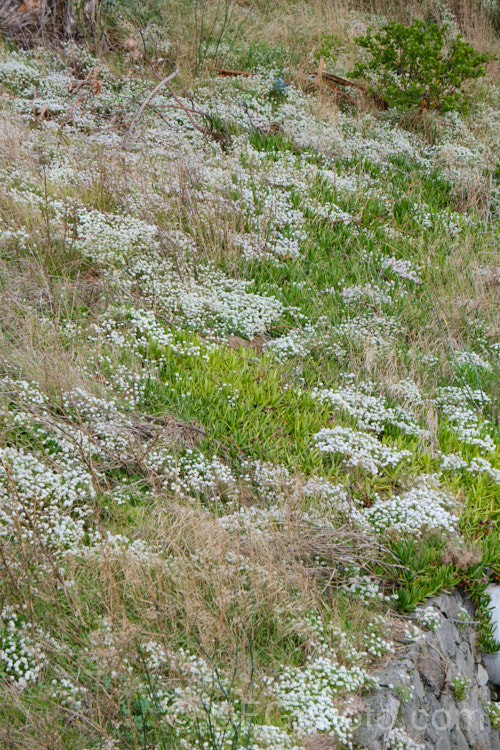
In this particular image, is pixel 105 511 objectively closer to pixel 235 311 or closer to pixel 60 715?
pixel 60 715

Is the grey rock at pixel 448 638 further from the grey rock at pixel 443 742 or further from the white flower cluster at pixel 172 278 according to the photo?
the white flower cluster at pixel 172 278

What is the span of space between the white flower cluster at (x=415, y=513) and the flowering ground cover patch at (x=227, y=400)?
2 cm

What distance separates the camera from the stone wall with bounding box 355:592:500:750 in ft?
8.54

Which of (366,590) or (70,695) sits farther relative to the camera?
(366,590)

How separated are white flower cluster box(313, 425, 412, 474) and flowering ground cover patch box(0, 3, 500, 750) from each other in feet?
0.06

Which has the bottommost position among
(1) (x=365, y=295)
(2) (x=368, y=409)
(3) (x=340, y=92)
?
(2) (x=368, y=409)

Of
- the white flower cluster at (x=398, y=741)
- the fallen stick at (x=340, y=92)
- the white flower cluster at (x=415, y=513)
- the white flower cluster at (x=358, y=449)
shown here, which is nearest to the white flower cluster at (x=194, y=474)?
the white flower cluster at (x=358, y=449)

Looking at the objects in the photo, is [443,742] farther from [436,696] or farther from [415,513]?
[415,513]

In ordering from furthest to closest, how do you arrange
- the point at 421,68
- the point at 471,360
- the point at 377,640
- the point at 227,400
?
the point at 421,68 < the point at 471,360 < the point at 227,400 < the point at 377,640

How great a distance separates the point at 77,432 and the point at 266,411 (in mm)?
1234

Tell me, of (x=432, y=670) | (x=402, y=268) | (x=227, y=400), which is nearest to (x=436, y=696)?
(x=432, y=670)

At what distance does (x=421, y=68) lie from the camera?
7.67m

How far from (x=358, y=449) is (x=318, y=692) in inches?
59.9

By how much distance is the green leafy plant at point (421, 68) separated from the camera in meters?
7.38
